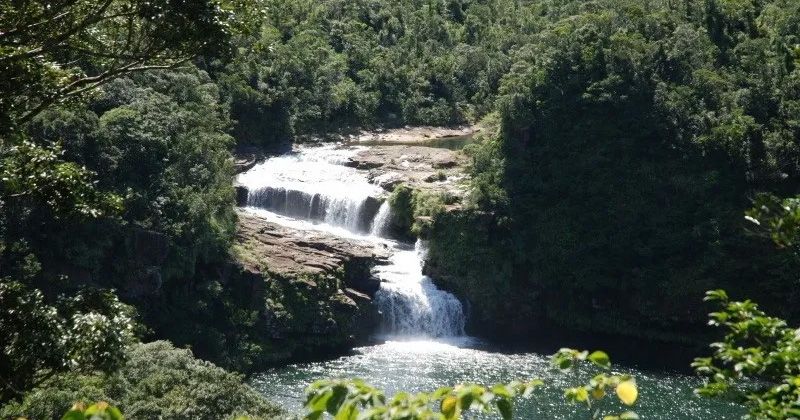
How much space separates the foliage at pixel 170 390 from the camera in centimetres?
1941

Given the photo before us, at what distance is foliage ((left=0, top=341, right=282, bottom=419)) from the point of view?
19.4 meters

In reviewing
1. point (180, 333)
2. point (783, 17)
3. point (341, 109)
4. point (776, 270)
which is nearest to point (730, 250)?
point (776, 270)

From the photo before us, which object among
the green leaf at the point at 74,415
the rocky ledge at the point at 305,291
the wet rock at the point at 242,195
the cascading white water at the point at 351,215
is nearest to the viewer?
the green leaf at the point at 74,415

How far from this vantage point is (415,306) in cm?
3609

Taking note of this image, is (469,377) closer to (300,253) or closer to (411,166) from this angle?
(300,253)

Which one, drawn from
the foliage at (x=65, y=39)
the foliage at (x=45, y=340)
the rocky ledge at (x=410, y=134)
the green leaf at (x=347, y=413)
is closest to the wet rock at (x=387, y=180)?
the rocky ledge at (x=410, y=134)

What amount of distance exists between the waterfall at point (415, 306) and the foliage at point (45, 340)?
26450mm

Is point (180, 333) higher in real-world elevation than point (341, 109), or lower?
lower

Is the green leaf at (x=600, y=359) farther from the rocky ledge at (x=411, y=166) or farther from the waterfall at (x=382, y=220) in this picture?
the rocky ledge at (x=411, y=166)

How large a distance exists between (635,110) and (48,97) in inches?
1299

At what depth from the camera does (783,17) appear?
140 feet

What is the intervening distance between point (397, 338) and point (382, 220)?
7.14 metres

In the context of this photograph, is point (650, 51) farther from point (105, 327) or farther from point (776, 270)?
point (105, 327)

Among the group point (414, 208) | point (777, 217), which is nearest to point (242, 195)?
point (414, 208)
